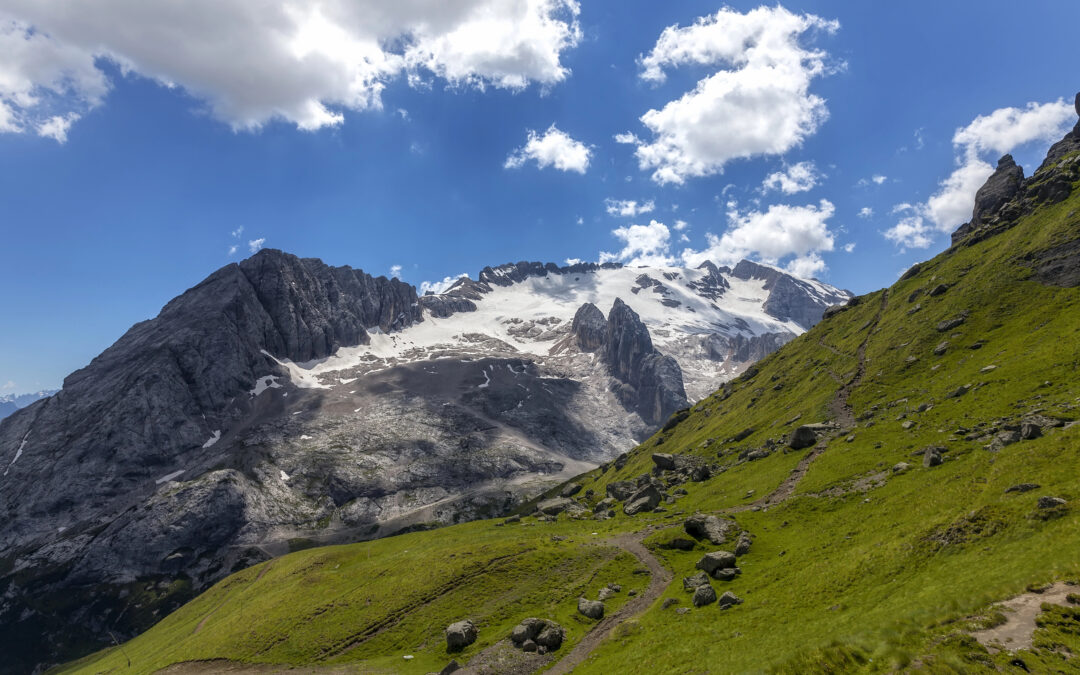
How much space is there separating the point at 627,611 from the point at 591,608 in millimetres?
3473

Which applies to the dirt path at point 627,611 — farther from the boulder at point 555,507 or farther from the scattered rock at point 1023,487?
the boulder at point 555,507

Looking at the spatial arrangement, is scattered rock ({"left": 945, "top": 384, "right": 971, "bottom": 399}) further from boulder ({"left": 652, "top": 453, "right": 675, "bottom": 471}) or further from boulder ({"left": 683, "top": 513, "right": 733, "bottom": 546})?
boulder ({"left": 652, "top": 453, "right": 675, "bottom": 471})

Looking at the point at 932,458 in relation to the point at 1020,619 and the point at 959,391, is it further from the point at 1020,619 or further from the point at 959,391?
the point at 1020,619

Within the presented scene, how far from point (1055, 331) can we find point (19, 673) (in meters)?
293

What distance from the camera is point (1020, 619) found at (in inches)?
738

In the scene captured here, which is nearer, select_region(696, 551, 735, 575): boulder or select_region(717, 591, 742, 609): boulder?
select_region(717, 591, 742, 609): boulder

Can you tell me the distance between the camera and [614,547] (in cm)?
5975

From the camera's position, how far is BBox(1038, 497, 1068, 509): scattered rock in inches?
1140

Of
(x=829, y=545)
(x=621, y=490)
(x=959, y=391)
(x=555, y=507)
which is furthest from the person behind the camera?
(x=555, y=507)

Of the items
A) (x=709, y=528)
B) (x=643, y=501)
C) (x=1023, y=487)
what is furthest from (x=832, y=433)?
(x=1023, y=487)

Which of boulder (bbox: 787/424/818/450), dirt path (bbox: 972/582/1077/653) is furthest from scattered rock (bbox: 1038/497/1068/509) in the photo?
boulder (bbox: 787/424/818/450)

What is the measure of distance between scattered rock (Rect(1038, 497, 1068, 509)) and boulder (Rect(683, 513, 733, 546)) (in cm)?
2781

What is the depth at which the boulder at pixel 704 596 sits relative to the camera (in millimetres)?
40781

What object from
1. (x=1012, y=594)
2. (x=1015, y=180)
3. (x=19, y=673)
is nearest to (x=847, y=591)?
(x=1012, y=594)
